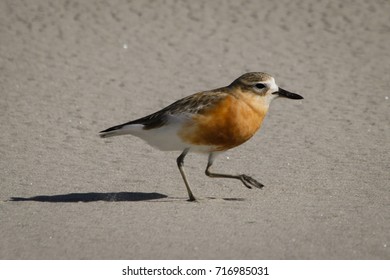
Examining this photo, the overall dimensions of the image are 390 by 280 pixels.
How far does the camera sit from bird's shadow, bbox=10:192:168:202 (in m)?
7.76

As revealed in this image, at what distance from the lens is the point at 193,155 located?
951 cm

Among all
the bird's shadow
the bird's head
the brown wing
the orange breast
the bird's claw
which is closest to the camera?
the orange breast

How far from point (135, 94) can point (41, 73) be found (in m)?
1.92

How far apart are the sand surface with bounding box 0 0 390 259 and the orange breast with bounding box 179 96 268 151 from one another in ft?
2.25

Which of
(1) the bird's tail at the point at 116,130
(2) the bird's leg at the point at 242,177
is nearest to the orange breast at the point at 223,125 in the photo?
(2) the bird's leg at the point at 242,177

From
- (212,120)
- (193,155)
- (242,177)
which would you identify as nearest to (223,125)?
(212,120)

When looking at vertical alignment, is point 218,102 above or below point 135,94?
above

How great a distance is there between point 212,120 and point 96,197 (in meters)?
1.54

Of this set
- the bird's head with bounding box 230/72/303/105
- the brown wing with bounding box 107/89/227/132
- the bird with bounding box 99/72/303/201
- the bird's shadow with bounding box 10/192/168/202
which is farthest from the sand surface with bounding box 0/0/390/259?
the bird's head with bounding box 230/72/303/105

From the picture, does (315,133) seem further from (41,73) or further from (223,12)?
(223,12)

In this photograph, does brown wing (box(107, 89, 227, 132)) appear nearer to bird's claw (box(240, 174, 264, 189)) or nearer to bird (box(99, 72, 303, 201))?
bird (box(99, 72, 303, 201))

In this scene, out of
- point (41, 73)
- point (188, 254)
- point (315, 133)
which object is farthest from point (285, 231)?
point (41, 73)

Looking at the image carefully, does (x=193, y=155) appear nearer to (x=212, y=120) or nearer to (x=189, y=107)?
(x=189, y=107)

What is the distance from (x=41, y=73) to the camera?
1268cm
